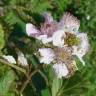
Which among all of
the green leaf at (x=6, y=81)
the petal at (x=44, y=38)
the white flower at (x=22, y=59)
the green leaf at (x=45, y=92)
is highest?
the petal at (x=44, y=38)

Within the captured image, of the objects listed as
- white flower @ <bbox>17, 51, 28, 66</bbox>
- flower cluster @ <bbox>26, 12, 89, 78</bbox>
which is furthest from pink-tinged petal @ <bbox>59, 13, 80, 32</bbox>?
white flower @ <bbox>17, 51, 28, 66</bbox>

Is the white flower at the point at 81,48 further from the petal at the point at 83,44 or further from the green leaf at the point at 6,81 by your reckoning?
the green leaf at the point at 6,81

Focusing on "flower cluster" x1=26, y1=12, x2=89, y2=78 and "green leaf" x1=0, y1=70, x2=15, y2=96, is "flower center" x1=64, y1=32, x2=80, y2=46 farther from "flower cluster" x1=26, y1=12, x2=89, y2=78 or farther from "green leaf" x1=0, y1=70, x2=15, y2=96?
"green leaf" x1=0, y1=70, x2=15, y2=96

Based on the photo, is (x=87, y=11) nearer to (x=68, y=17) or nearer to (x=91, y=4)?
(x=91, y=4)

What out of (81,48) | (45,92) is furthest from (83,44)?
(45,92)

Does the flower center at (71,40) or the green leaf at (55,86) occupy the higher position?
the flower center at (71,40)

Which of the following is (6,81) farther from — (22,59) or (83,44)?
(83,44)

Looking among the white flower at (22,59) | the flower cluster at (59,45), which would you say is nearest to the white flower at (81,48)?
the flower cluster at (59,45)
